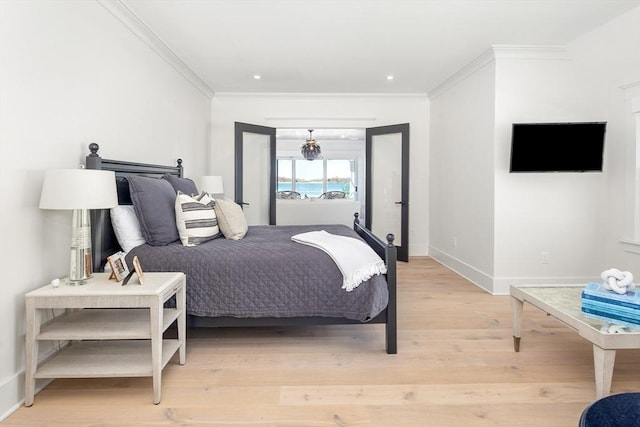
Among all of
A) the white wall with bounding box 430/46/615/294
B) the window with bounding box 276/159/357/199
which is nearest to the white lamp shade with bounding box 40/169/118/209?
the white wall with bounding box 430/46/615/294

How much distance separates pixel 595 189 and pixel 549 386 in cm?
264

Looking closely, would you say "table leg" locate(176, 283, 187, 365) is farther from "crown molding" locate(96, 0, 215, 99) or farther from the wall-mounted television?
the wall-mounted television

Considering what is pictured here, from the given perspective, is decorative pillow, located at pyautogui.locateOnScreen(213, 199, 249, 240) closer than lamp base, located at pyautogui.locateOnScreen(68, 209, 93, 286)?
No

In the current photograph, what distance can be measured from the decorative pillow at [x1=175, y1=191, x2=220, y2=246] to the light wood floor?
0.76 metres

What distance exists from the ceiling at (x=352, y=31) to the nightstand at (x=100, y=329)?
2.27m

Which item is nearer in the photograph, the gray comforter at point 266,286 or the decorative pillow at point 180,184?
the gray comforter at point 266,286

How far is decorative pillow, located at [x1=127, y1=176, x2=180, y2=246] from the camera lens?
8.09 feet

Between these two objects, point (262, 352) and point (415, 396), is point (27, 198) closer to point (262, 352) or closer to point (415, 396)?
point (262, 352)

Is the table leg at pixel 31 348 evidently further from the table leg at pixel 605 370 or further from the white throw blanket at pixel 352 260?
the table leg at pixel 605 370

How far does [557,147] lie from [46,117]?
4.25 m

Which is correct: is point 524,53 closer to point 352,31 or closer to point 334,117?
point 352,31

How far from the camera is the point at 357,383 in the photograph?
2014 millimetres

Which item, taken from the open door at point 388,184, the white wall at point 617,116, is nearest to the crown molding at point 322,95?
the open door at point 388,184

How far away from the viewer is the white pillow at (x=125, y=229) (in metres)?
2.46
